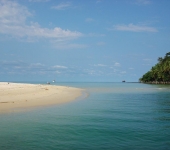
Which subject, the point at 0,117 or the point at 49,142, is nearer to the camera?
the point at 49,142

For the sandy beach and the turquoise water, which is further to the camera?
the sandy beach

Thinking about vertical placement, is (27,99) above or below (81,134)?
above

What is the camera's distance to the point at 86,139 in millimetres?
9820

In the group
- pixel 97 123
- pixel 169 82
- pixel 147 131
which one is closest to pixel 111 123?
pixel 97 123

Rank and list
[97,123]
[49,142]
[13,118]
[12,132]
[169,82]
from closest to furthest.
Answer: [49,142]
[12,132]
[97,123]
[13,118]
[169,82]

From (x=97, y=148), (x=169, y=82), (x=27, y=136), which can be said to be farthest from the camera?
(x=169, y=82)

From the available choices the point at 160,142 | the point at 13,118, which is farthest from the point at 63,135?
the point at 13,118

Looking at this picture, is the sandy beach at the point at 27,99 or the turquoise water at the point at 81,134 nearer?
the turquoise water at the point at 81,134

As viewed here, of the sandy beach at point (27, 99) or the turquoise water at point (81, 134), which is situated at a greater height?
the sandy beach at point (27, 99)

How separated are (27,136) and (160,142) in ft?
18.3

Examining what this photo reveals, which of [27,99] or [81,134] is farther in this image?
[27,99]

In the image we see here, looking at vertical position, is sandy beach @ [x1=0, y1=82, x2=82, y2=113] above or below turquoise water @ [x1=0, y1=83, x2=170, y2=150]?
above

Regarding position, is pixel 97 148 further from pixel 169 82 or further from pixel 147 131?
pixel 169 82

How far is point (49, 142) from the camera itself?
30.7 feet
